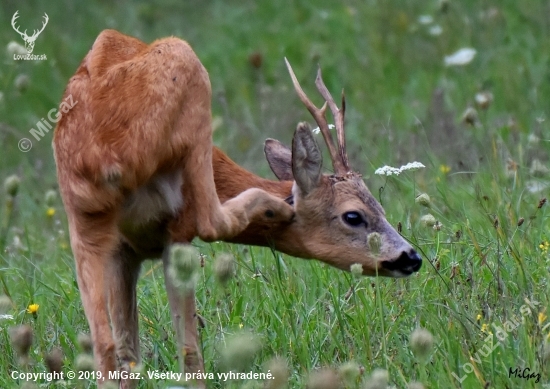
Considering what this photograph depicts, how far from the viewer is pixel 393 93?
1115cm

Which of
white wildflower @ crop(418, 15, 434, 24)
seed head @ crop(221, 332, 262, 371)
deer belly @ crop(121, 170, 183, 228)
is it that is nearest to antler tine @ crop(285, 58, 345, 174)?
deer belly @ crop(121, 170, 183, 228)

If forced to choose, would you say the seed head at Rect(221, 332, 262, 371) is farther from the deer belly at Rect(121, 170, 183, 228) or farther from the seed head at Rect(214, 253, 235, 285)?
the deer belly at Rect(121, 170, 183, 228)

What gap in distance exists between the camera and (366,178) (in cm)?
702

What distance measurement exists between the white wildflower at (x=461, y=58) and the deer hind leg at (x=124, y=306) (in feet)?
18.7

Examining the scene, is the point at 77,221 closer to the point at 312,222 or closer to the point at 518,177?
the point at 312,222

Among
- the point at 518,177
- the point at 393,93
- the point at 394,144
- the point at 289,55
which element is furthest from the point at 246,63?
the point at 518,177

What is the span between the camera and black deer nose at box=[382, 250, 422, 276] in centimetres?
540

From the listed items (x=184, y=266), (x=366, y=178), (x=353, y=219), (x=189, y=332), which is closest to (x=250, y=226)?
(x=353, y=219)

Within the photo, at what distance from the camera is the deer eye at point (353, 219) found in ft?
18.3

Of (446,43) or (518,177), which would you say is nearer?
(518,177)

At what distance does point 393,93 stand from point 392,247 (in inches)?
229

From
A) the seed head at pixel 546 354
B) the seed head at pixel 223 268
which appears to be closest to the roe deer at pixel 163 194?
the seed head at pixel 223 268

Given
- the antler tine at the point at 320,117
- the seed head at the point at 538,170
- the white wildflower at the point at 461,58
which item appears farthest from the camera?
the white wildflower at the point at 461,58

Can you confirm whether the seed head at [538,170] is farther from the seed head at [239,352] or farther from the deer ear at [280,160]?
the seed head at [239,352]
